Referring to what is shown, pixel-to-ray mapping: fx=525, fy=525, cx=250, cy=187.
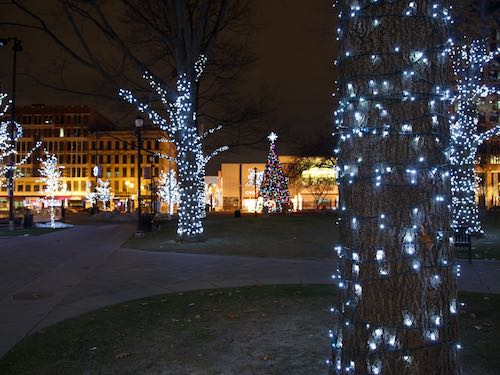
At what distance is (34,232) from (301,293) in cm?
2067

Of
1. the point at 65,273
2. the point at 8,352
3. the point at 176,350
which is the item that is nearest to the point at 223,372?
the point at 176,350

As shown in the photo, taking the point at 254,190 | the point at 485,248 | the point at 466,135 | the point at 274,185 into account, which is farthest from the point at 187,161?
the point at 254,190

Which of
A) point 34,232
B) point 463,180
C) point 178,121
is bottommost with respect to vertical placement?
point 34,232

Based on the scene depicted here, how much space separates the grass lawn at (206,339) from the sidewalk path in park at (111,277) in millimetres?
698

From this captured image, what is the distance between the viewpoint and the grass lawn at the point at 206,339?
5.51 metres

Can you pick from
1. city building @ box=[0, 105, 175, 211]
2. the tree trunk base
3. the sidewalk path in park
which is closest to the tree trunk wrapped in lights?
the sidewalk path in park

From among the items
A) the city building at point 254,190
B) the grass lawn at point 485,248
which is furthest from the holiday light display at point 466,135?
the city building at point 254,190

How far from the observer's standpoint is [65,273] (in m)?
12.9

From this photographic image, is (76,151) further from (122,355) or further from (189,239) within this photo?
(122,355)

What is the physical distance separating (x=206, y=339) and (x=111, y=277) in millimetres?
6282

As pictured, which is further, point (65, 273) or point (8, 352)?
point (65, 273)

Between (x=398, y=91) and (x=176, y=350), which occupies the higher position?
(x=398, y=91)

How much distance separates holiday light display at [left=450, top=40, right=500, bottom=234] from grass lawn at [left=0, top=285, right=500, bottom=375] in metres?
12.5

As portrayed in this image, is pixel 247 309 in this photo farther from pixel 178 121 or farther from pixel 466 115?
pixel 466 115
